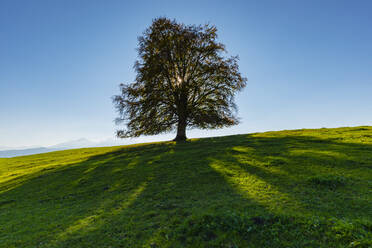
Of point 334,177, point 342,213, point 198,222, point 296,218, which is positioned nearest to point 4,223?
point 198,222

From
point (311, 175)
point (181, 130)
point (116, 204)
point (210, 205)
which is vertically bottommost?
point (116, 204)

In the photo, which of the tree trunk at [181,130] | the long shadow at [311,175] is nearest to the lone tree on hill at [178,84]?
the tree trunk at [181,130]

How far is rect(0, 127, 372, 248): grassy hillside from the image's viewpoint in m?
5.71

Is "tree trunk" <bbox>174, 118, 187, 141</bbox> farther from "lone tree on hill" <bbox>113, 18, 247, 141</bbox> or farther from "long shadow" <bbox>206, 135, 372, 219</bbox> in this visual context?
"long shadow" <bbox>206, 135, 372, 219</bbox>

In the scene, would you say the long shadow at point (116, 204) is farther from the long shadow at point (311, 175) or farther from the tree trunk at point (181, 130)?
the tree trunk at point (181, 130)

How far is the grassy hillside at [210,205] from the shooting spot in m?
5.71

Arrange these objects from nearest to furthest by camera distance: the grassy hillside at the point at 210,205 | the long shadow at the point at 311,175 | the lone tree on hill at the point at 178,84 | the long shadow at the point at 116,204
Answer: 1. the grassy hillside at the point at 210,205
2. the long shadow at the point at 311,175
3. the long shadow at the point at 116,204
4. the lone tree on hill at the point at 178,84

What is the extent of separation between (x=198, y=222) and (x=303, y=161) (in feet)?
30.7

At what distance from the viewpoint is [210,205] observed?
25.3ft

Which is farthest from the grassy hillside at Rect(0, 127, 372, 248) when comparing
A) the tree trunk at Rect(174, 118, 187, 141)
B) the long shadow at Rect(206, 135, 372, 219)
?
the tree trunk at Rect(174, 118, 187, 141)

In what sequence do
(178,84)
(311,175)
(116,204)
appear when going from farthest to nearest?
(178,84) → (311,175) → (116,204)

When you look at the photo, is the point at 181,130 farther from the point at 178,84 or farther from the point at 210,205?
the point at 210,205

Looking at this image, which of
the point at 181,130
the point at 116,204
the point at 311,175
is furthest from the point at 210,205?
the point at 181,130

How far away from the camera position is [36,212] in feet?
33.2
